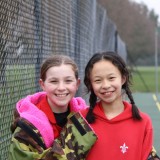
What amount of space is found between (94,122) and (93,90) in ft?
0.73

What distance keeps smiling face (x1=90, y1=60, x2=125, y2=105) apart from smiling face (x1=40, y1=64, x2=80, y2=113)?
0.12 m

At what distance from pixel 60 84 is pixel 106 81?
0.25 metres

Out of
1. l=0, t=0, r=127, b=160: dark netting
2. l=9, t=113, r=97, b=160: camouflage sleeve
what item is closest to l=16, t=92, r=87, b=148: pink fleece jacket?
l=9, t=113, r=97, b=160: camouflage sleeve

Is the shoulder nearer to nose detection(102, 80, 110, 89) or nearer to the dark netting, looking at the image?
nose detection(102, 80, 110, 89)

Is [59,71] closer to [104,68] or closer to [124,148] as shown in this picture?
[104,68]

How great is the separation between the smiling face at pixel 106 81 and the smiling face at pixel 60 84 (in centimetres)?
12

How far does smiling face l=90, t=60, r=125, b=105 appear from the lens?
310cm

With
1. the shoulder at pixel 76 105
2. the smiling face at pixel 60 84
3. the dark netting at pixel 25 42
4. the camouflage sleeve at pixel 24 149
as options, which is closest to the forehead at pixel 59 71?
the smiling face at pixel 60 84

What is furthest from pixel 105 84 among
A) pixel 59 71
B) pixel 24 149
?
pixel 24 149

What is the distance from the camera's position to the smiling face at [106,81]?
3100 mm

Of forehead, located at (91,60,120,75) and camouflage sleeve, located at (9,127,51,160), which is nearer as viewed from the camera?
camouflage sleeve, located at (9,127,51,160)

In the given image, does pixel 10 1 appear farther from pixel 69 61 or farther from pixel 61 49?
pixel 61 49

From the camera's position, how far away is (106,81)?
122 inches

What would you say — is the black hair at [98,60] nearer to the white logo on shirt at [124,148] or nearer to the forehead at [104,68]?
the forehead at [104,68]
